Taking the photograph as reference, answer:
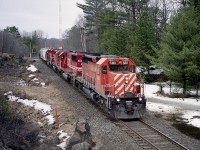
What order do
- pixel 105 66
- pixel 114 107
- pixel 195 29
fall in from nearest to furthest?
1. pixel 114 107
2. pixel 105 66
3. pixel 195 29

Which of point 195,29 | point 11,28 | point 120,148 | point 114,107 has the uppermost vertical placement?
point 11,28

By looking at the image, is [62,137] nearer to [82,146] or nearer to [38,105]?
[82,146]

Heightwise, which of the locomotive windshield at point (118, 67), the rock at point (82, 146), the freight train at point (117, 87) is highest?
the locomotive windshield at point (118, 67)

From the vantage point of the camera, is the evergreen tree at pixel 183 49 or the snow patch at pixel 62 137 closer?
the snow patch at pixel 62 137

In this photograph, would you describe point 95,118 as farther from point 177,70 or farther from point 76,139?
point 177,70

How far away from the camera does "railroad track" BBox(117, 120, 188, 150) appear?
13.0 meters

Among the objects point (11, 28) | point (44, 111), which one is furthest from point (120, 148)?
point (11, 28)

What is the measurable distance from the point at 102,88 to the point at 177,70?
7943 millimetres

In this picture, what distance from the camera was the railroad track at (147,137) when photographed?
13.0m

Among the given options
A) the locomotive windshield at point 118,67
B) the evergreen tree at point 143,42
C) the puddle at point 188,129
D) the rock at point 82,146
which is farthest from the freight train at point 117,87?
the evergreen tree at point 143,42

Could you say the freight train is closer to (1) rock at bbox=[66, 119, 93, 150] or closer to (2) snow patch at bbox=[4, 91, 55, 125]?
(2) snow patch at bbox=[4, 91, 55, 125]

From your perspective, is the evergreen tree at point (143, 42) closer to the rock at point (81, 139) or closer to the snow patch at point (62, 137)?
the snow patch at point (62, 137)

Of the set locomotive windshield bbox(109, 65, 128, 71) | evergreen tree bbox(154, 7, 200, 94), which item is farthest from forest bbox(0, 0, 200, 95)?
locomotive windshield bbox(109, 65, 128, 71)

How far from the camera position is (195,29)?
23109mm
